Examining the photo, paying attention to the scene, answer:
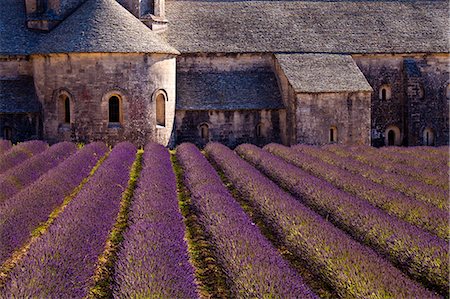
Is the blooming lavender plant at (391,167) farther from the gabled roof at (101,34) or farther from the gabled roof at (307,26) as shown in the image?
the gabled roof at (101,34)

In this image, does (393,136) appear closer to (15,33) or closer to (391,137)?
(391,137)

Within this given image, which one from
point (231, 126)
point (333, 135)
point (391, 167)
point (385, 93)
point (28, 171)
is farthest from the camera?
point (385, 93)

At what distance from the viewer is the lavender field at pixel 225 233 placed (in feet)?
21.4

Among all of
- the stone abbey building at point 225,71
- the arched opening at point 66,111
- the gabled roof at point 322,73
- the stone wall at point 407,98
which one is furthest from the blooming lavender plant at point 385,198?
the stone wall at point 407,98

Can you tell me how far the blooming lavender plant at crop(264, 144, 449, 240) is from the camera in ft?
30.7

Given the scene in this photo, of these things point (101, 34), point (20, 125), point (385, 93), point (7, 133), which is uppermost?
point (101, 34)

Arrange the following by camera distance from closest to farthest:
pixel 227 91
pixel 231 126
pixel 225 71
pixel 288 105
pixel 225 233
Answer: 1. pixel 225 233
2. pixel 288 105
3. pixel 231 126
4. pixel 227 91
5. pixel 225 71

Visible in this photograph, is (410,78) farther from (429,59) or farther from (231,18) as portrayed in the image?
(231,18)

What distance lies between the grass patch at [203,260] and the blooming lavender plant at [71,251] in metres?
1.43

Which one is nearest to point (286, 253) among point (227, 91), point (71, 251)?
point (71, 251)

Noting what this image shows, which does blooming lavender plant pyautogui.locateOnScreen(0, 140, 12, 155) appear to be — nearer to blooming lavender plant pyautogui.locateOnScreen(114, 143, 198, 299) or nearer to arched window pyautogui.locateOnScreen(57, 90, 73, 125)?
arched window pyautogui.locateOnScreen(57, 90, 73, 125)

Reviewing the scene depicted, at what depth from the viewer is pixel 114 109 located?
2334cm

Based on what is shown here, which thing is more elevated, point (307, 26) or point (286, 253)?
point (307, 26)

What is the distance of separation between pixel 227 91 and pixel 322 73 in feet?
14.0
